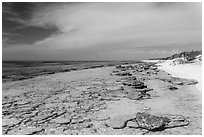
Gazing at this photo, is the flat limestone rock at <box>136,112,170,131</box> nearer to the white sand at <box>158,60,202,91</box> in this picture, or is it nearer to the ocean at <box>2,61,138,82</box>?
the white sand at <box>158,60,202,91</box>

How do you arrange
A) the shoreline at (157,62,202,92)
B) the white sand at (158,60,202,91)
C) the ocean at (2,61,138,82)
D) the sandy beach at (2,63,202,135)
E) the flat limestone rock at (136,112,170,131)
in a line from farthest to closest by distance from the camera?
the ocean at (2,61,138,82)
the white sand at (158,60,202,91)
the shoreline at (157,62,202,92)
the sandy beach at (2,63,202,135)
the flat limestone rock at (136,112,170,131)

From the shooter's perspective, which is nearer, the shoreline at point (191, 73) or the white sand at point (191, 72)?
the shoreline at point (191, 73)

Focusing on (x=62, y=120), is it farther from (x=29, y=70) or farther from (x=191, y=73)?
(x=29, y=70)

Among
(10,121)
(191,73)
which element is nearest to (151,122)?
(10,121)

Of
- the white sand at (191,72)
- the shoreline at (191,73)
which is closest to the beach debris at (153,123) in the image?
the shoreline at (191,73)

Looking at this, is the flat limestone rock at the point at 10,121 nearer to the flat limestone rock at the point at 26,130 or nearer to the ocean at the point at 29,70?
the flat limestone rock at the point at 26,130

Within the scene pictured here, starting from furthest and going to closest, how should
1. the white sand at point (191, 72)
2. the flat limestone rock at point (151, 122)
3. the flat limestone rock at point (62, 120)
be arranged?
the white sand at point (191, 72) < the flat limestone rock at point (62, 120) < the flat limestone rock at point (151, 122)

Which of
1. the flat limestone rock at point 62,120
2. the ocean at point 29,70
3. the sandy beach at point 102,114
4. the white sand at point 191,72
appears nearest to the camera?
the sandy beach at point 102,114

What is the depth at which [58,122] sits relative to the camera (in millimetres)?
6414

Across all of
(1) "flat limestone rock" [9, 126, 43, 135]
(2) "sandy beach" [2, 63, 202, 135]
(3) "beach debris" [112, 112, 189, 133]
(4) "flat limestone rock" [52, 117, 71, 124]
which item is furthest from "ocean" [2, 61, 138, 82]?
(3) "beach debris" [112, 112, 189, 133]

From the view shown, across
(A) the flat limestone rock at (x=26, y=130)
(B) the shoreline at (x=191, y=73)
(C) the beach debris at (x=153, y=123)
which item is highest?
(B) the shoreline at (x=191, y=73)

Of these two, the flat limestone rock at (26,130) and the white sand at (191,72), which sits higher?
the white sand at (191,72)

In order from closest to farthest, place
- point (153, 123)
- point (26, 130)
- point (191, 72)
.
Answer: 1. point (153, 123)
2. point (26, 130)
3. point (191, 72)

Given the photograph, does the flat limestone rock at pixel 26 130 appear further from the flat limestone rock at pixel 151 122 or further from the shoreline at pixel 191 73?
the shoreline at pixel 191 73
